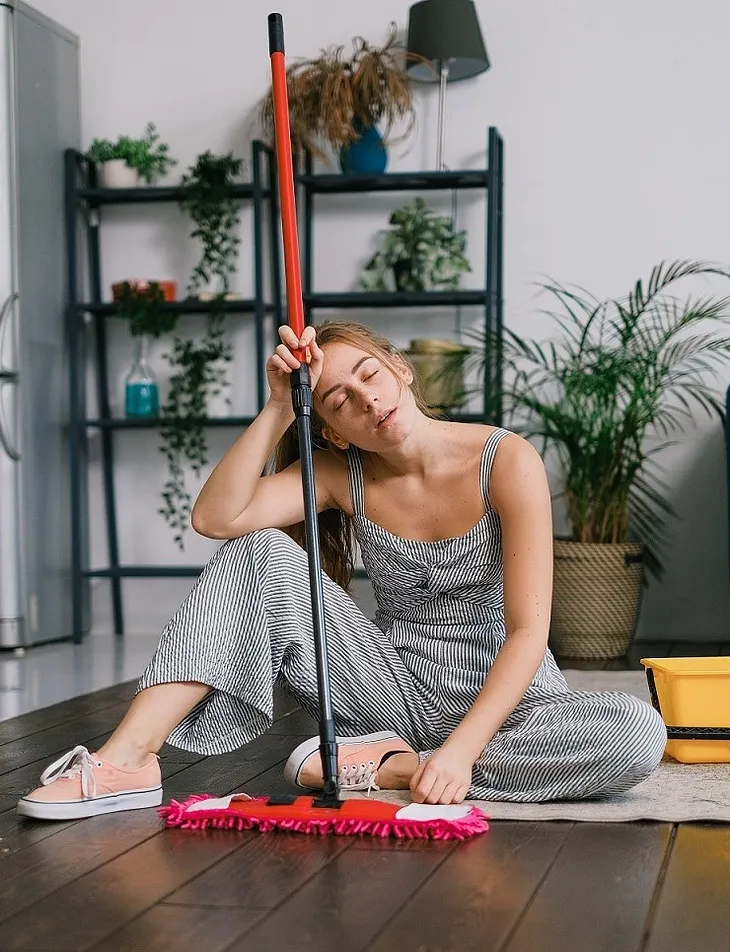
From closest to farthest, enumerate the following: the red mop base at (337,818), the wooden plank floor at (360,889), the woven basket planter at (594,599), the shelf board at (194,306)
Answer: the wooden plank floor at (360,889)
the red mop base at (337,818)
the woven basket planter at (594,599)
the shelf board at (194,306)

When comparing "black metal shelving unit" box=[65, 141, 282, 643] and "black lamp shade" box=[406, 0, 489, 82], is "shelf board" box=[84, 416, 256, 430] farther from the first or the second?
"black lamp shade" box=[406, 0, 489, 82]

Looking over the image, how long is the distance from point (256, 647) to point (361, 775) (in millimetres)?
246

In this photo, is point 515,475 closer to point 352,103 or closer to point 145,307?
point 352,103

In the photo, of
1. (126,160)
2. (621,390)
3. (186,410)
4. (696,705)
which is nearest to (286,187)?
(696,705)

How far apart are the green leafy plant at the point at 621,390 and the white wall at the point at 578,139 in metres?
0.08

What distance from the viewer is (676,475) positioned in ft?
13.6

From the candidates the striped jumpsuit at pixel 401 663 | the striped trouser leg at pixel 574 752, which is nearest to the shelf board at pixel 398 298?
the striped jumpsuit at pixel 401 663

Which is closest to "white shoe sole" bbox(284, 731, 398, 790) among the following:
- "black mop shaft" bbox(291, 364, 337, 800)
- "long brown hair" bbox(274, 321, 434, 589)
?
"black mop shaft" bbox(291, 364, 337, 800)

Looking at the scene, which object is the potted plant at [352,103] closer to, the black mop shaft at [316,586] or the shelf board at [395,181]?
the shelf board at [395,181]

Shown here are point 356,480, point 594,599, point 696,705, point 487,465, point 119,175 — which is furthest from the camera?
point 119,175

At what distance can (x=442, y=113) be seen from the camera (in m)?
4.16

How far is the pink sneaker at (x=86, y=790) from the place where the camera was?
1.77 metres

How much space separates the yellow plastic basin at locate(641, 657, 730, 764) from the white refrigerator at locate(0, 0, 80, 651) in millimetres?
2461

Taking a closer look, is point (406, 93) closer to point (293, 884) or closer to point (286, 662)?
point (286, 662)
